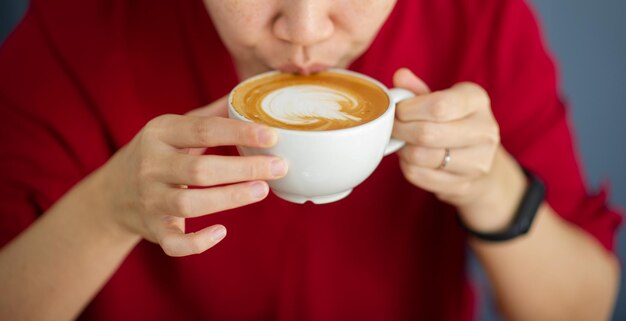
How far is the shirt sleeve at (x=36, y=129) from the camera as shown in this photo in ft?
3.01

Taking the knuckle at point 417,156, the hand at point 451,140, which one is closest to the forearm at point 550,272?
the hand at point 451,140

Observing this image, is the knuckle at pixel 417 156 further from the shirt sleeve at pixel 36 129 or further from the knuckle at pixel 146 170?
the shirt sleeve at pixel 36 129

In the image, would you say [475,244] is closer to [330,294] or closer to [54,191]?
[330,294]

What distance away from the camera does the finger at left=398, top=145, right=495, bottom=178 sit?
745 millimetres

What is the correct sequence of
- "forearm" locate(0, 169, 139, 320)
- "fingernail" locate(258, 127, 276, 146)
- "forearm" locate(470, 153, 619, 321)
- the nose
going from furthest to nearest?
"forearm" locate(470, 153, 619, 321) → "forearm" locate(0, 169, 139, 320) → the nose → "fingernail" locate(258, 127, 276, 146)

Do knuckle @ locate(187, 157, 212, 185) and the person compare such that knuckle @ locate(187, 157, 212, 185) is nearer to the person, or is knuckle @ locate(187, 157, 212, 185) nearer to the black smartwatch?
the person

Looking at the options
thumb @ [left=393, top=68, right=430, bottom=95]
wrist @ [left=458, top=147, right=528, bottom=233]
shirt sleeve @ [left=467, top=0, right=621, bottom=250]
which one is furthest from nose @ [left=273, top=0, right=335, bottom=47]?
shirt sleeve @ [left=467, top=0, right=621, bottom=250]

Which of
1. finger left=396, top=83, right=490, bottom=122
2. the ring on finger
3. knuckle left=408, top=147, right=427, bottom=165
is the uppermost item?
finger left=396, top=83, right=490, bottom=122

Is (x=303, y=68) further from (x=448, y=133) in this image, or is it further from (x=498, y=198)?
(x=498, y=198)

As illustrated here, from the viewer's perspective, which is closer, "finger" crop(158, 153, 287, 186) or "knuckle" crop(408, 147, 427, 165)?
"finger" crop(158, 153, 287, 186)

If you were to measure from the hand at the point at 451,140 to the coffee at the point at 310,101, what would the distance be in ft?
0.16

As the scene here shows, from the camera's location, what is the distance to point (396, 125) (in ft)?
2.42

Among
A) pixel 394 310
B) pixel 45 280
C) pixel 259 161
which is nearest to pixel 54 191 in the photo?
pixel 45 280

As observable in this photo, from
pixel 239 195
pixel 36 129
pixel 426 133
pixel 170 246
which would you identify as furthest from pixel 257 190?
pixel 36 129
